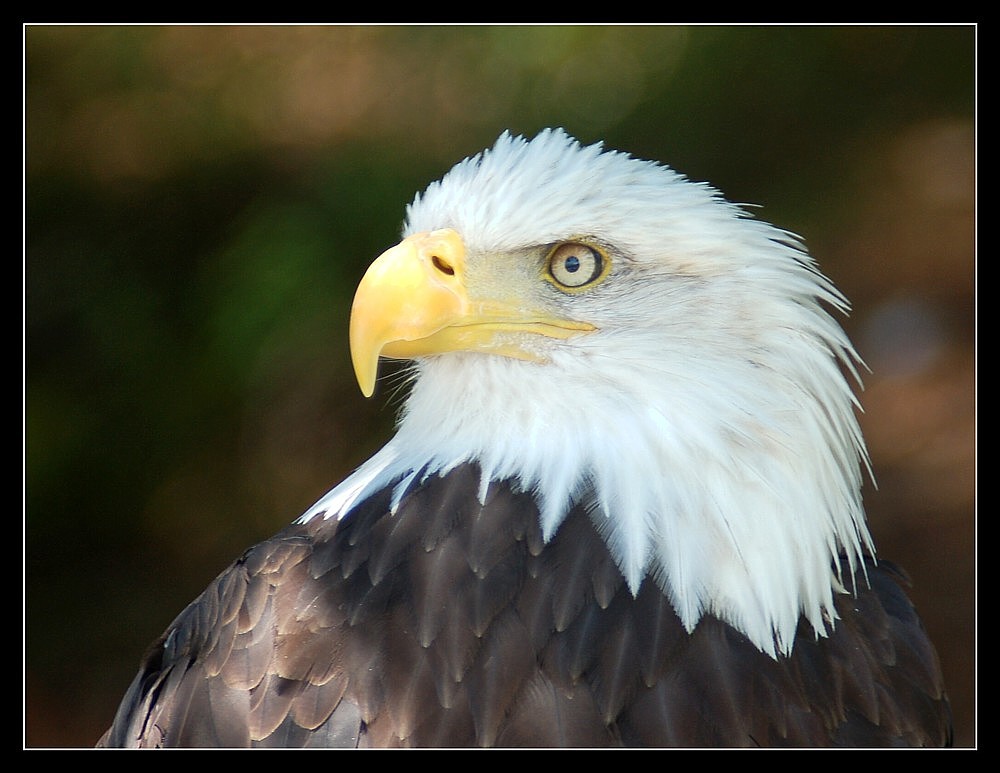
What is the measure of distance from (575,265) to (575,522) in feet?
1.40

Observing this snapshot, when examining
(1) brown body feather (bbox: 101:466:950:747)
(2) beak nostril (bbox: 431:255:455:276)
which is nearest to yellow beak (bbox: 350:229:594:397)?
(2) beak nostril (bbox: 431:255:455:276)

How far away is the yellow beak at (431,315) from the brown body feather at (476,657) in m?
0.21

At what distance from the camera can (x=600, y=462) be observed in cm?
153

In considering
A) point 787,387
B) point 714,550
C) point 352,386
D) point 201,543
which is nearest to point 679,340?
point 787,387

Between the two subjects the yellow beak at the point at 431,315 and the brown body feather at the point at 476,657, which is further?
the yellow beak at the point at 431,315

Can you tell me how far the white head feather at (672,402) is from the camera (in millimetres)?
1508

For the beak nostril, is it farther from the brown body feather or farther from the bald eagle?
the brown body feather

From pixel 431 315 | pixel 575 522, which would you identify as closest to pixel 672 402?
pixel 575 522

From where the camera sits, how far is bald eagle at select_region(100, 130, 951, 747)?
140cm

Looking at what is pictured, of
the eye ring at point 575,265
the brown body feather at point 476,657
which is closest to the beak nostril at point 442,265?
the eye ring at point 575,265

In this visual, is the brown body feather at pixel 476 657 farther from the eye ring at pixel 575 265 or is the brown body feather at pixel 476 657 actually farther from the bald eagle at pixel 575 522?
the eye ring at pixel 575 265

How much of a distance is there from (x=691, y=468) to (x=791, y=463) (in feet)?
0.55

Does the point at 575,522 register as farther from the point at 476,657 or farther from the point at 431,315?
the point at 431,315

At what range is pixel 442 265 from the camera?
5.19 ft
